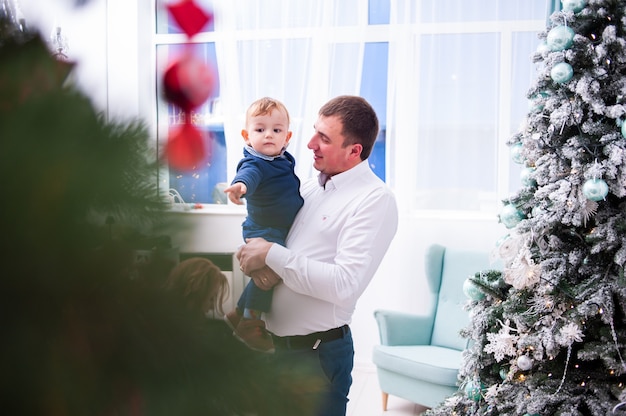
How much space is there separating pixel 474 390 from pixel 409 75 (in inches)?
100

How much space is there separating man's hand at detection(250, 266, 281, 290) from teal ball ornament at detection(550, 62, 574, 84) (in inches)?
53.0

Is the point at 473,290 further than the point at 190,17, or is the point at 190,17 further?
the point at 473,290

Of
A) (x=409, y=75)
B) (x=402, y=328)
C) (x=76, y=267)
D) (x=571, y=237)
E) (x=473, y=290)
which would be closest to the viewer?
(x=76, y=267)

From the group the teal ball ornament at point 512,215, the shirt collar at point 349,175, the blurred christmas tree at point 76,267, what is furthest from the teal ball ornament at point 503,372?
the blurred christmas tree at point 76,267

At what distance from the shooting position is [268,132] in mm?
2260

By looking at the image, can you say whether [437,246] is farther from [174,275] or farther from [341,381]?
[174,275]

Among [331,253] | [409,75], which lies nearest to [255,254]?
[331,253]

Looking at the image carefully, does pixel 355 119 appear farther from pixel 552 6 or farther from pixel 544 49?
pixel 552 6

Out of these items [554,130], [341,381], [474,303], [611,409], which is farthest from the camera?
[474,303]

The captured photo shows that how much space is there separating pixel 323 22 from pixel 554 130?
264 centimetres

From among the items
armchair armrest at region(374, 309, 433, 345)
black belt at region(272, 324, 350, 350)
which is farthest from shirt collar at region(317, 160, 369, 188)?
armchair armrest at region(374, 309, 433, 345)

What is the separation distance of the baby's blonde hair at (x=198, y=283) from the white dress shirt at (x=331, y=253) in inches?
69.5

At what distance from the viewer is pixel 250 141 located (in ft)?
Result: 7.62

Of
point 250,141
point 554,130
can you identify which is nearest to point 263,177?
point 250,141
